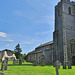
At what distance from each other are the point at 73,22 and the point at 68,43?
6.48 meters

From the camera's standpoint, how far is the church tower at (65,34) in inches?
939

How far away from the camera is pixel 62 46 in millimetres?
24250

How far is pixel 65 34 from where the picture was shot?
977 inches

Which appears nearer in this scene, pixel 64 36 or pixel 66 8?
pixel 64 36

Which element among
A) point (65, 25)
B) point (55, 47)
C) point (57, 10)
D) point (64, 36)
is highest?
point (57, 10)

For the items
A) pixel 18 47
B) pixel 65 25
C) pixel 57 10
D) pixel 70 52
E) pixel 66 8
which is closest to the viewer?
pixel 70 52

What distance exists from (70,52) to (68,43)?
2.20 metres

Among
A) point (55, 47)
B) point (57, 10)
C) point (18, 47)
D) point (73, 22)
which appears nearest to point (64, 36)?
point (55, 47)

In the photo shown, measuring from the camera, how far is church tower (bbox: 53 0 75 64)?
78.2 ft

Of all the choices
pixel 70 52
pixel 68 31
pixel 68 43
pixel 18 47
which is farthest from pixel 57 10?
pixel 18 47

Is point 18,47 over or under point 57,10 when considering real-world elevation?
under

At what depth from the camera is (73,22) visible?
89.2 feet

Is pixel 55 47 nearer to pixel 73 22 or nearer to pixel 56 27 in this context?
pixel 56 27

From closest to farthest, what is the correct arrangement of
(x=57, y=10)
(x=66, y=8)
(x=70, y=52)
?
(x=70, y=52) → (x=66, y=8) → (x=57, y=10)
